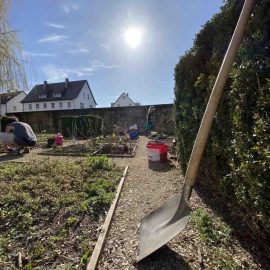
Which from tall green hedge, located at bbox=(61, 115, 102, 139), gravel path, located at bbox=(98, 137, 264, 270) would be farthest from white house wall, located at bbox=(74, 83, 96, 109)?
gravel path, located at bbox=(98, 137, 264, 270)

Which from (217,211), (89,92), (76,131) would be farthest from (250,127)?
(89,92)

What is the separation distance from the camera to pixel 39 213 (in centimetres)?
344

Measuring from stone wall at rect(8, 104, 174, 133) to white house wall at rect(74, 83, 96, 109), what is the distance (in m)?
22.8

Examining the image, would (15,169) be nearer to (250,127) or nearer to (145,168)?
(145,168)

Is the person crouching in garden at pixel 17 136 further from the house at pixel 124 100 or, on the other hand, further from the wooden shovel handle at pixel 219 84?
the house at pixel 124 100

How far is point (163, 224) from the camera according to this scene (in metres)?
2.59

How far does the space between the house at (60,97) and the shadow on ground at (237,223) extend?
131 ft

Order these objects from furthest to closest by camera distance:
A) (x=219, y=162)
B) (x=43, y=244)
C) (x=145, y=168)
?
1. (x=145, y=168)
2. (x=219, y=162)
3. (x=43, y=244)

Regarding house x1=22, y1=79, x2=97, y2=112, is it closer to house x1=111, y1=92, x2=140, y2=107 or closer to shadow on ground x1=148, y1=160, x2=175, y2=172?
house x1=111, y1=92, x2=140, y2=107

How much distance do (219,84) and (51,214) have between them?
2731mm

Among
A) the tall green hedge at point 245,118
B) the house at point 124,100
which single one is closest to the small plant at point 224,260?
the tall green hedge at point 245,118

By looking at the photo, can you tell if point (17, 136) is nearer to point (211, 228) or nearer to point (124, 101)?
point (211, 228)

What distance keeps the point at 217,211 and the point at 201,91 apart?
181cm

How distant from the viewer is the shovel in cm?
237
